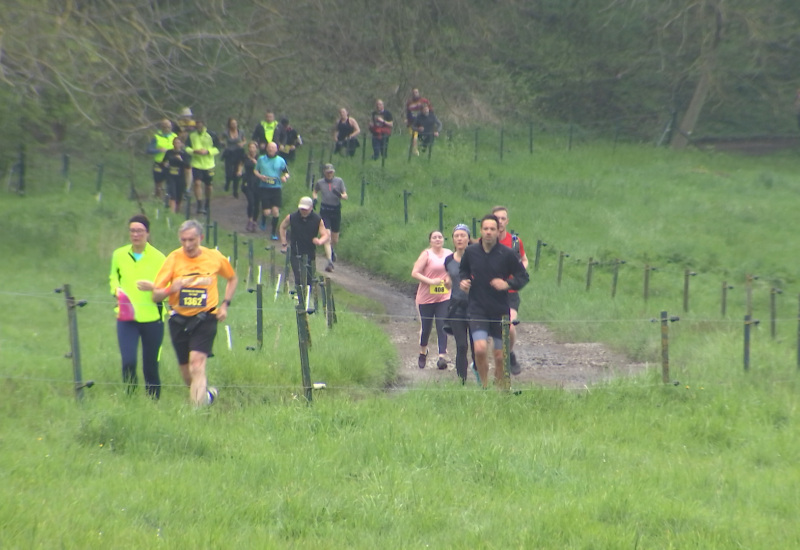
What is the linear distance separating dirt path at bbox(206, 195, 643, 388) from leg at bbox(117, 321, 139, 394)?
2.51 meters

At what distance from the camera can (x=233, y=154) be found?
2405cm

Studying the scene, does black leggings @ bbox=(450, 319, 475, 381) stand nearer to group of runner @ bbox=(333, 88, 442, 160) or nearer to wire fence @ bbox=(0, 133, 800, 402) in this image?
wire fence @ bbox=(0, 133, 800, 402)

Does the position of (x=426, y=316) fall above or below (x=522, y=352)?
above

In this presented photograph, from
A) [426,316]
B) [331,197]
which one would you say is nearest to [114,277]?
[426,316]

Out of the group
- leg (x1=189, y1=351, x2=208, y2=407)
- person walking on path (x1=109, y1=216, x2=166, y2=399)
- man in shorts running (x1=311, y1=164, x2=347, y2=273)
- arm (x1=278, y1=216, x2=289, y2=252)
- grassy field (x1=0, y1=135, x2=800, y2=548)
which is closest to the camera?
grassy field (x1=0, y1=135, x2=800, y2=548)

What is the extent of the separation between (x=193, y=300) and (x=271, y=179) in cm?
1104

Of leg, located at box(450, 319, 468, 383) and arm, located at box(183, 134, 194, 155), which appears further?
arm, located at box(183, 134, 194, 155)

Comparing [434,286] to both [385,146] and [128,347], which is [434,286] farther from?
[385,146]

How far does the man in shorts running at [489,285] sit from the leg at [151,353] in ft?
9.26

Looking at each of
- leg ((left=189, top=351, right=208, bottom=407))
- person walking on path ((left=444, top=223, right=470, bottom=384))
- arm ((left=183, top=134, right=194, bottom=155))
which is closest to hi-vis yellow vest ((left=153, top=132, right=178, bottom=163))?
arm ((left=183, top=134, right=194, bottom=155))

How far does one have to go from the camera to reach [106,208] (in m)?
20.3

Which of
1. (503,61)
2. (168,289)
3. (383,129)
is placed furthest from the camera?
(503,61)

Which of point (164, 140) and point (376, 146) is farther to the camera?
point (376, 146)

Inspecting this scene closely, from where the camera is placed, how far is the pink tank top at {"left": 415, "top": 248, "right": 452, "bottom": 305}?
12.0 meters
